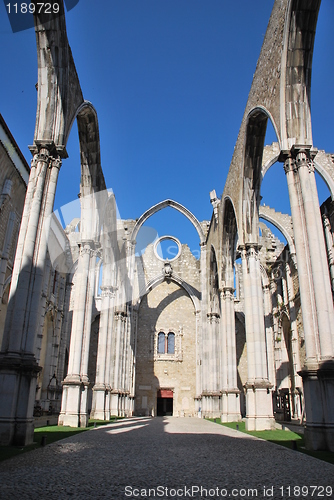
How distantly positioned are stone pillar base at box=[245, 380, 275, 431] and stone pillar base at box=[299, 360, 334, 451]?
433 centimetres

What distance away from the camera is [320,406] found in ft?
22.8

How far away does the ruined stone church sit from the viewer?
7727 mm

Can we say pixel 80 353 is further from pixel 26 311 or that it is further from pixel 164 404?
pixel 164 404

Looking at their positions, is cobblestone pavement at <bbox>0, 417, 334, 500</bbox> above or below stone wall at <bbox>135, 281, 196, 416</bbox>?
below

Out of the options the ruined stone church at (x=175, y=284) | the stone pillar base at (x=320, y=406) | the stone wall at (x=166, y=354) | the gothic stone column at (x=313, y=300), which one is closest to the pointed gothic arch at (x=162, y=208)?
the ruined stone church at (x=175, y=284)

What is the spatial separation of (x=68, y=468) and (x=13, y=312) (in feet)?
12.0

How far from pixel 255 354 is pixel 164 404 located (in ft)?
51.2

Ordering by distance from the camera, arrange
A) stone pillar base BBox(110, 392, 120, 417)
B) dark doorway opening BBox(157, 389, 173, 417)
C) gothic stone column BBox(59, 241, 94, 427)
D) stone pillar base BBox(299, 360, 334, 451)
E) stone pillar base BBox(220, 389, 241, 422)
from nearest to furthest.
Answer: stone pillar base BBox(299, 360, 334, 451) → gothic stone column BBox(59, 241, 94, 427) → stone pillar base BBox(220, 389, 241, 422) → stone pillar base BBox(110, 392, 120, 417) → dark doorway opening BBox(157, 389, 173, 417)

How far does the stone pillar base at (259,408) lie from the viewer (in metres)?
11.2

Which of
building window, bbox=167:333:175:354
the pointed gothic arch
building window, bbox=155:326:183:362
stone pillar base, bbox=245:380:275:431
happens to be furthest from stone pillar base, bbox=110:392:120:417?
stone pillar base, bbox=245:380:275:431

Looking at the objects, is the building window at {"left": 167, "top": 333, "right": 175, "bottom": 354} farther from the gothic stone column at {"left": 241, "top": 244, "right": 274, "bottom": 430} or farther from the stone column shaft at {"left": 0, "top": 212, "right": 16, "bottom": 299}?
the gothic stone column at {"left": 241, "top": 244, "right": 274, "bottom": 430}

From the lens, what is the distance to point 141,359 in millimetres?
26188

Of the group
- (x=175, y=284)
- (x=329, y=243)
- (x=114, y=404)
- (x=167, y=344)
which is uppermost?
(x=175, y=284)

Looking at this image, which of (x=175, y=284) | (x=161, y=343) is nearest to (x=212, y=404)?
(x=161, y=343)
